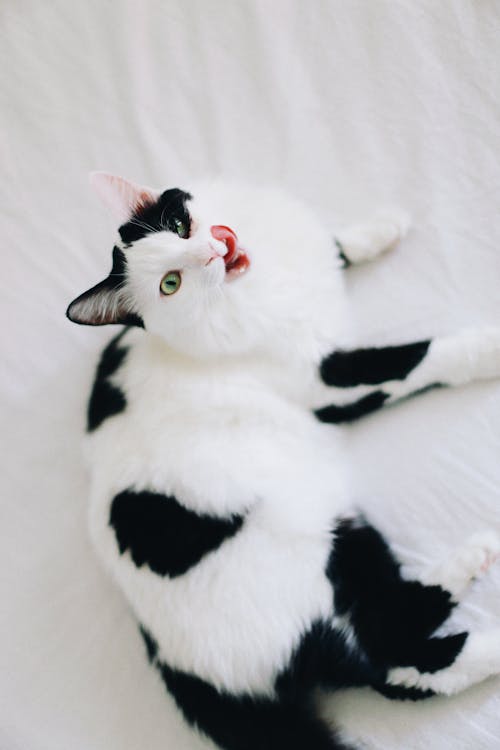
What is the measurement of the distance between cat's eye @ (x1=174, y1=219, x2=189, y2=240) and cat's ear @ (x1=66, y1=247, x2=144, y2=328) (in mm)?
123

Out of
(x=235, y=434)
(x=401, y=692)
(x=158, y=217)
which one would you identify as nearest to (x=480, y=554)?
(x=401, y=692)

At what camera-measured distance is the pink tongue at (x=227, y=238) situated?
116 cm

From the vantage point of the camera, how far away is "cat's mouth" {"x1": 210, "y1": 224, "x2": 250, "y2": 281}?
1160mm

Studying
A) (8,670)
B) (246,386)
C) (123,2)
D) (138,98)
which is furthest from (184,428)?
(123,2)

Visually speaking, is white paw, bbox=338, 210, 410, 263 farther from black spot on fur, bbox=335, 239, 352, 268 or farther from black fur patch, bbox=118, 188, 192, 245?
black fur patch, bbox=118, 188, 192, 245

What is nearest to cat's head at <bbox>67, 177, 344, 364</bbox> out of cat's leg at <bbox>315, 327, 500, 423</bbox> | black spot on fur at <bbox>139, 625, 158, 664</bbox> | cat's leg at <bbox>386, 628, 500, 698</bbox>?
cat's leg at <bbox>315, 327, 500, 423</bbox>

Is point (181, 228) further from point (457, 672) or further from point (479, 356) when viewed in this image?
point (457, 672)

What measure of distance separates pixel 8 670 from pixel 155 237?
0.97 metres

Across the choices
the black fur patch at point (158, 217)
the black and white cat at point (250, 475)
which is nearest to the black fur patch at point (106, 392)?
the black and white cat at point (250, 475)

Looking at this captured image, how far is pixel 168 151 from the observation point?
1578 mm

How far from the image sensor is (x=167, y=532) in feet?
3.44

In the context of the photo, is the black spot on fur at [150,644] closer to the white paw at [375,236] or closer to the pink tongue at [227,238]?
the pink tongue at [227,238]

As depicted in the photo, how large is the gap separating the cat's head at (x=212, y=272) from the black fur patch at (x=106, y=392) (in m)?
0.16

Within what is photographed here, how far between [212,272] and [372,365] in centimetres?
38
